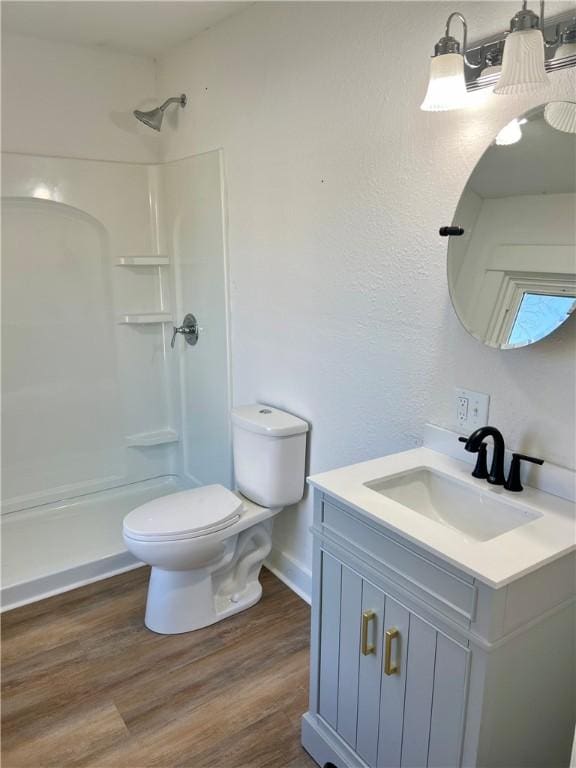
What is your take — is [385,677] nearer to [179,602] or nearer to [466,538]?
[466,538]

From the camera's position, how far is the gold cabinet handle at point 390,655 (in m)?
1.33

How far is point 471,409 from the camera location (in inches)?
63.2

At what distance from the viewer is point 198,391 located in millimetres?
3125

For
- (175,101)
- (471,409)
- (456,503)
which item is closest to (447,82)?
(471,409)

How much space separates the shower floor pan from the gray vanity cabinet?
1379 millimetres

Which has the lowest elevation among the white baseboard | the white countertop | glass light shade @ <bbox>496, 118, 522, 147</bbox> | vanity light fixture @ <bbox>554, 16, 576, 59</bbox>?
the white baseboard

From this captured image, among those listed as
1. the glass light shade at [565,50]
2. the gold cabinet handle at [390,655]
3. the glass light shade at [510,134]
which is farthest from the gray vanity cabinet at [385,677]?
the glass light shade at [565,50]

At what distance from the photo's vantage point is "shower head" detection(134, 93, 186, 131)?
2750mm

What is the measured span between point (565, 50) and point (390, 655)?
1.45 meters

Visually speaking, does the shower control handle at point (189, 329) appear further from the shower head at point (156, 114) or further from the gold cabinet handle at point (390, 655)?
the gold cabinet handle at point (390, 655)

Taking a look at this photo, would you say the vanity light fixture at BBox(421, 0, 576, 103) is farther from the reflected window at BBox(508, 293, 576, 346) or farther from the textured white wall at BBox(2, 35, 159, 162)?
the textured white wall at BBox(2, 35, 159, 162)

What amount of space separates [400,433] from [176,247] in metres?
1.82

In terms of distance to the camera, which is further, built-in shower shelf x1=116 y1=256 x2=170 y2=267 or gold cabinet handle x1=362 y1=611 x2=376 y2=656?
built-in shower shelf x1=116 y1=256 x2=170 y2=267

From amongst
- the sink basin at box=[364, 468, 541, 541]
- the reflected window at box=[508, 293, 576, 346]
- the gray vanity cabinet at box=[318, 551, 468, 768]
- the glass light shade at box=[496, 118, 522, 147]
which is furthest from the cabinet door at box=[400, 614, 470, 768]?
the glass light shade at box=[496, 118, 522, 147]
